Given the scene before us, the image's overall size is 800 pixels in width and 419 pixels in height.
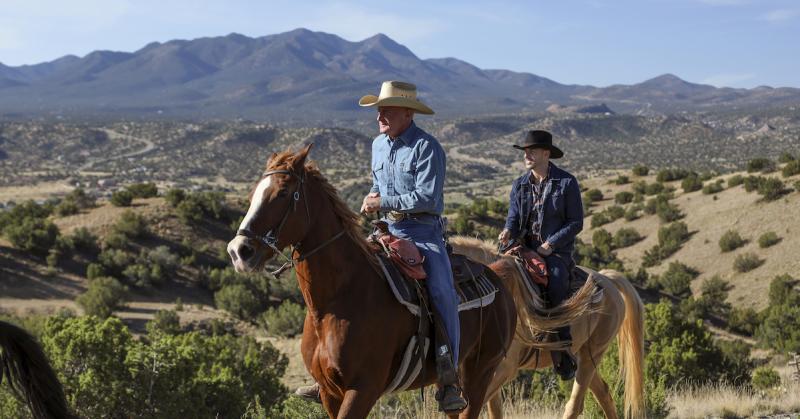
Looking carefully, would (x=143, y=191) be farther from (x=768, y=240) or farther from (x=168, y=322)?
(x=768, y=240)

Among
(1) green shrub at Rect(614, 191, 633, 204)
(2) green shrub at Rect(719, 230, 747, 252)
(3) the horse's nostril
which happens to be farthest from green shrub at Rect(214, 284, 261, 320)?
(1) green shrub at Rect(614, 191, 633, 204)

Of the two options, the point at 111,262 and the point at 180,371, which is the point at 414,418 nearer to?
the point at 180,371

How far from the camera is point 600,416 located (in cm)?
809

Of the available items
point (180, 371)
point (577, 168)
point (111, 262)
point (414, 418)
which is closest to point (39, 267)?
point (111, 262)

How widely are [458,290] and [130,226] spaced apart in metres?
26.6

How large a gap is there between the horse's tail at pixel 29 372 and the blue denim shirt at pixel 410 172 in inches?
93.5

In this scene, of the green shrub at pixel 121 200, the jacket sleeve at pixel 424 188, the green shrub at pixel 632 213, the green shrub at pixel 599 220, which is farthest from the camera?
the green shrub at pixel 599 220

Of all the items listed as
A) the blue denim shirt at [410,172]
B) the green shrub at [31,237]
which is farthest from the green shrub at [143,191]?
the blue denim shirt at [410,172]

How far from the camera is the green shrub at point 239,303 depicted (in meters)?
23.7

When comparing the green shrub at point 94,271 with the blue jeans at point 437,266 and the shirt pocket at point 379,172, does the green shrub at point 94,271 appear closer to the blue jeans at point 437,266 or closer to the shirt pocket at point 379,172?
the shirt pocket at point 379,172

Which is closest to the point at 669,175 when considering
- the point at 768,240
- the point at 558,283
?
the point at 768,240

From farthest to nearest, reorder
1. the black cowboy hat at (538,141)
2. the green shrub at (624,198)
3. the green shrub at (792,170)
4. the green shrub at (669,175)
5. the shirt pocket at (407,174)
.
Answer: the green shrub at (669,175) < the green shrub at (624,198) < the green shrub at (792,170) < the black cowboy hat at (538,141) < the shirt pocket at (407,174)

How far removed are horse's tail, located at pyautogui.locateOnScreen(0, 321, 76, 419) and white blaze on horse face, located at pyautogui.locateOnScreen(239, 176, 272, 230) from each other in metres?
1.33

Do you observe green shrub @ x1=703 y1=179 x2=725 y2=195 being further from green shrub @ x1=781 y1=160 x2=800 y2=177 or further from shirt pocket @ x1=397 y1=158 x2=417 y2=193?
shirt pocket @ x1=397 y1=158 x2=417 y2=193
